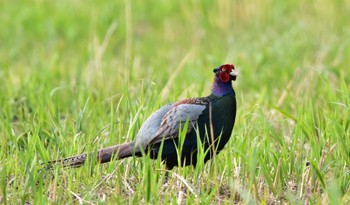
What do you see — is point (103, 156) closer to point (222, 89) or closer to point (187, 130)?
A: point (187, 130)

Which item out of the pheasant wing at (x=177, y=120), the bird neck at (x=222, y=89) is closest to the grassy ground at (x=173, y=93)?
the pheasant wing at (x=177, y=120)

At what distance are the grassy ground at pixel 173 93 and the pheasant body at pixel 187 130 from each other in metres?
0.09

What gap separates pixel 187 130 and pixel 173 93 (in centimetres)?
179

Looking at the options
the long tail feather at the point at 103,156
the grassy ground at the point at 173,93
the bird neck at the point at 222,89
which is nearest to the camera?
the grassy ground at the point at 173,93

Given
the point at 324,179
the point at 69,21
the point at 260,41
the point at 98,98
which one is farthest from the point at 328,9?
the point at 324,179

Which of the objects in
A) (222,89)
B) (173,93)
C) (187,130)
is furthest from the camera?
(173,93)

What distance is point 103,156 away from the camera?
197 inches

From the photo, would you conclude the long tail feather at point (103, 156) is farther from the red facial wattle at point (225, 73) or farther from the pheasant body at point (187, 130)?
the red facial wattle at point (225, 73)

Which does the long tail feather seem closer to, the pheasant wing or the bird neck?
the pheasant wing

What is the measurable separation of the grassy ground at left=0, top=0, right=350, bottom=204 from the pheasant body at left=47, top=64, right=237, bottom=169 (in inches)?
3.4

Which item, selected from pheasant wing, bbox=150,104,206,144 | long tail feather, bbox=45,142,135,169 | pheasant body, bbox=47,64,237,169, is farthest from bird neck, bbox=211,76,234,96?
long tail feather, bbox=45,142,135,169

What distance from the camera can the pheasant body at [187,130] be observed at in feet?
16.2

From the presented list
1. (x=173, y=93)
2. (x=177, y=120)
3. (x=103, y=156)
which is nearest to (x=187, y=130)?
(x=177, y=120)

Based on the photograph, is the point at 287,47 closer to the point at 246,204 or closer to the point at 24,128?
the point at 24,128
